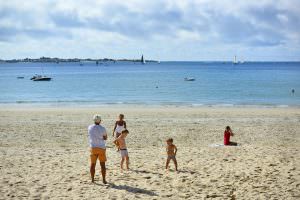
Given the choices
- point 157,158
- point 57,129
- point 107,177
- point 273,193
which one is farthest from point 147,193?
point 57,129

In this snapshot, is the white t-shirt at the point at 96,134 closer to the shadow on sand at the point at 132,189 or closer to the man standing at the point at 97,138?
the man standing at the point at 97,138

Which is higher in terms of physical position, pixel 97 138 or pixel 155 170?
pixel 97 138

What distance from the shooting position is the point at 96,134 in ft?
29.0

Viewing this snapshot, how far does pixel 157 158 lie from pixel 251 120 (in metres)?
12.4

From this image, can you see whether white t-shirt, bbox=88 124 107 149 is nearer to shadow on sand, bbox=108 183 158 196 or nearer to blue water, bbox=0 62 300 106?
shadow on sand, bbox=108 183 158 196

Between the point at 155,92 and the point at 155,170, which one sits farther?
the point at 155,92

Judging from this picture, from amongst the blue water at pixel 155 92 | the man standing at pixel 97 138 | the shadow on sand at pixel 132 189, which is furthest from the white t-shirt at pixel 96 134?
the blue water at pixel 155 92

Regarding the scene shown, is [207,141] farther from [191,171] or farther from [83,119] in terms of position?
[83,119]

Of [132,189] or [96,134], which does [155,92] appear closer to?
[132,189]

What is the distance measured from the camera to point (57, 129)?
1953cm

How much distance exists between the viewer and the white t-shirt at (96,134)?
8.79m

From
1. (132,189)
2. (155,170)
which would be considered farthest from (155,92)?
(132,189)

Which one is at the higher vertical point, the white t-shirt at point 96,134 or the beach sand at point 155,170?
the white t-shirt at point 96,134

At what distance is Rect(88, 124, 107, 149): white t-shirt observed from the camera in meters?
8.79
